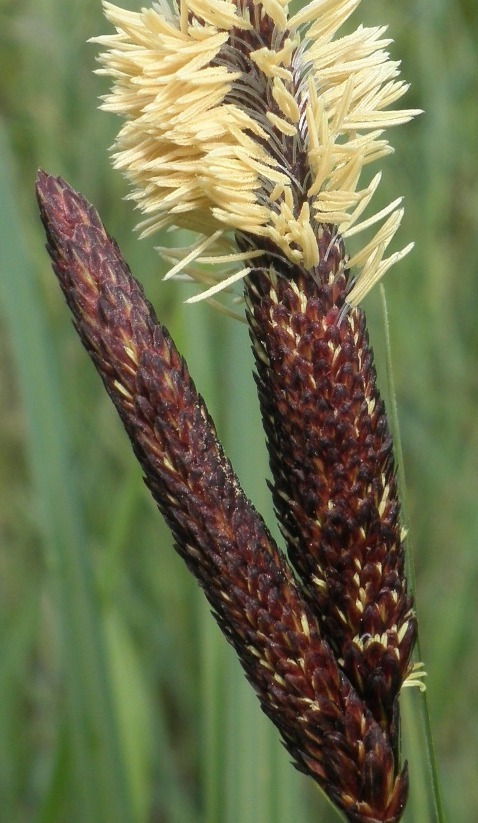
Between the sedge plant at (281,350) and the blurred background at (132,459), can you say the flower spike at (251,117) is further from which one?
the blurred background at (132,459)

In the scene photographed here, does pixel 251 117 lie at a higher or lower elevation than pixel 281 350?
higher

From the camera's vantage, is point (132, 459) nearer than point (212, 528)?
No

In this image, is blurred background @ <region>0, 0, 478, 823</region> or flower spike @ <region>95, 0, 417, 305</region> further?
blurred background @ <region>0, 0, 478, 823</region>

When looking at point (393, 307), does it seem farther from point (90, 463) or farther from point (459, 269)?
point (90, 463)

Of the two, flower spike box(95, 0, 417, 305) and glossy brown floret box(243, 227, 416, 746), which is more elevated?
flower spike box(95, 0, 417, 305)

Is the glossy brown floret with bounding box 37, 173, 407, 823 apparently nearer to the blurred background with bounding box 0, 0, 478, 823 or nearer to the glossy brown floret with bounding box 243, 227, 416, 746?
the glossy brown floret with bounding box 243, 227, 416, 746

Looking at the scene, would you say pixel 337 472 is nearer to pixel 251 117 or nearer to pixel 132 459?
pixel 251 117

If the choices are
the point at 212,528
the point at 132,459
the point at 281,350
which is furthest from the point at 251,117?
the point at 132,459

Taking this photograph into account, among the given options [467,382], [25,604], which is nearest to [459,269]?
[467,382]

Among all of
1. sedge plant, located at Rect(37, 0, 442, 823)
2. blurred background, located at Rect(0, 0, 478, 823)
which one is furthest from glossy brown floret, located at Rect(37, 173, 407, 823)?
blurred background, located at Rect(0, 0, 478, 823)
